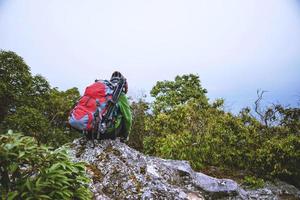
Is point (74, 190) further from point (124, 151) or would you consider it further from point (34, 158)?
point (124, 151)

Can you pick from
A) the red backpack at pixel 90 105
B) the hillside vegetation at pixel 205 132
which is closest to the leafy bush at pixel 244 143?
the hillside vegetation at pixel 205 132

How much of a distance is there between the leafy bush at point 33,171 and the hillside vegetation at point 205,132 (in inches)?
322

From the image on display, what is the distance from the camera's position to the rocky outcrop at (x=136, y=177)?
512 centimetres

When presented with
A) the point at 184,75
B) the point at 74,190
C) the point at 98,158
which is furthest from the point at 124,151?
the point at 184,75

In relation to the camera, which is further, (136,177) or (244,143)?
(244,143)

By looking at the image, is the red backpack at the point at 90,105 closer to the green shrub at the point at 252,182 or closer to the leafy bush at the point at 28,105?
the green shrub at the point at 252,182

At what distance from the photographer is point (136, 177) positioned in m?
5.37

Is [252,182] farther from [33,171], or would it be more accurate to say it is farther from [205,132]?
[33,171]

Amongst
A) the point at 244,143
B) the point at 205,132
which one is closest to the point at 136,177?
the point at 244,143

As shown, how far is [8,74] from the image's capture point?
1816 cm

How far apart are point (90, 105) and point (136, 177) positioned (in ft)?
4.02

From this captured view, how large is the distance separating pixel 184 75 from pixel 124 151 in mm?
25202

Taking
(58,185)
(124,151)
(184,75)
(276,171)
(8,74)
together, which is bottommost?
(58,185)

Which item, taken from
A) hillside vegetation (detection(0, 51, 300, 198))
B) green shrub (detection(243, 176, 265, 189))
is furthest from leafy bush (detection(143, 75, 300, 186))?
green shrub (detection(243, 176, 265, 189))
